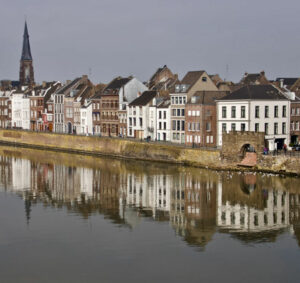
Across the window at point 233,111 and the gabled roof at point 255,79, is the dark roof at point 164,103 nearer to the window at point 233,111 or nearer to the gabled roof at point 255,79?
the gabled roof at point 255,79

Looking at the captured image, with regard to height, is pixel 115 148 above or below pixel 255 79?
below

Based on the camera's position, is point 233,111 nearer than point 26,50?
Yes

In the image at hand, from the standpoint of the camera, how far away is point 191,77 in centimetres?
6238

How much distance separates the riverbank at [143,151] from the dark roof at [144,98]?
6.07 metres

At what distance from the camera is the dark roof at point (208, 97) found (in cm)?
5869

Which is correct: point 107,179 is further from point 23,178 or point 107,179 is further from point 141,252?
point 141,252

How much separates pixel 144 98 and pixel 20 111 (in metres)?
39.5

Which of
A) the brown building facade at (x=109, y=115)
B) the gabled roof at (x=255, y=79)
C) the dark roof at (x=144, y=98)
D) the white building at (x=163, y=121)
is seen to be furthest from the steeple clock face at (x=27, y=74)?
the white building at (x=163, y=121)

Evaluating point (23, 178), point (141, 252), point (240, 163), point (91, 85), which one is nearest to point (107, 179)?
point (23, 178)

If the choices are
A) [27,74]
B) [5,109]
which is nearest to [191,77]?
[5,109]

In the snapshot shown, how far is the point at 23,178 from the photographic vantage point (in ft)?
165

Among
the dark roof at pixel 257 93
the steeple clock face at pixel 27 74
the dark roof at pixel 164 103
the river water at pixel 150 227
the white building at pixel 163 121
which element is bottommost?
the river water at pixel 150 227

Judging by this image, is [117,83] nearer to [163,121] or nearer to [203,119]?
[163,121]

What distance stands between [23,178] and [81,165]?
862 cm
